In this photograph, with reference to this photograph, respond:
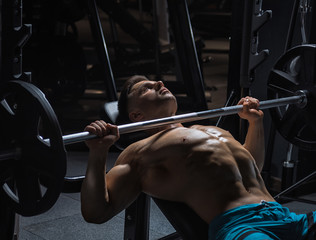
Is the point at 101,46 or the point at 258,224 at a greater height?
the point at 101,46

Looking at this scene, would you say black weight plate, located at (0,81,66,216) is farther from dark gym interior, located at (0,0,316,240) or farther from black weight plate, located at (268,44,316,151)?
black weight plate, located at (268,44,316,151)

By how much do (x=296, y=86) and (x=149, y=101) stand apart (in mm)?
932

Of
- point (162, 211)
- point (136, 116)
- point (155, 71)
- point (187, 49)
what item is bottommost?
point (155, 71)

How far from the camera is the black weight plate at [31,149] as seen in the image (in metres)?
1.43

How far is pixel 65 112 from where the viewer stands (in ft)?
16.7

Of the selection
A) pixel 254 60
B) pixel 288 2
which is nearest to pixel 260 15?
pixel 254 60

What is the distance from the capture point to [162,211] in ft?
6.14

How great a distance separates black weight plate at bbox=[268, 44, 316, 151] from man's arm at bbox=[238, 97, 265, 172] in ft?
1.57

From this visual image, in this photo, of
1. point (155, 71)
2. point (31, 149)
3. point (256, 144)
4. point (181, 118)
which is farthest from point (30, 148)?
point (155, 71)

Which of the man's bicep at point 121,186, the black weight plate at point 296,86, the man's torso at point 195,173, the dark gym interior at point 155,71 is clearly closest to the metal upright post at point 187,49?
the dark gym interior at point 155,71

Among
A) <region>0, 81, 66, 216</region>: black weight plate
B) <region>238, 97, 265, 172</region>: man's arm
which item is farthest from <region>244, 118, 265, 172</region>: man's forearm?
<region>0, 81, 66, 216</region>: black weight plate

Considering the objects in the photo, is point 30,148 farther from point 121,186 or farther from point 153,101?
point 153,101

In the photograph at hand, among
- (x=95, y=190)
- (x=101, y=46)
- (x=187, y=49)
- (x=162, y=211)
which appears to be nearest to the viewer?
(x=95, y=190)

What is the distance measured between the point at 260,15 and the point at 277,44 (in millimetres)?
861
